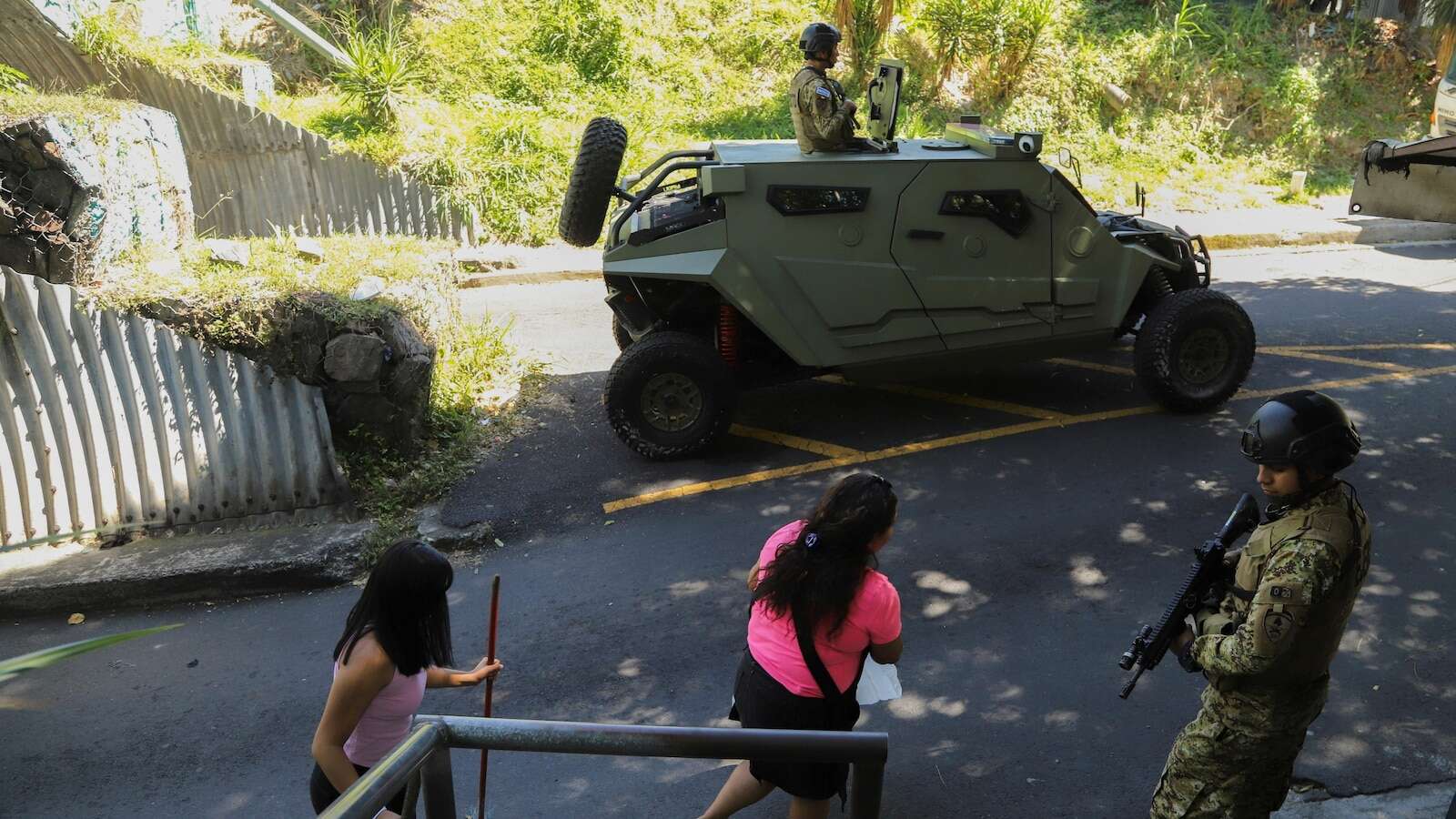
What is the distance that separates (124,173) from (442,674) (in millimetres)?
6667

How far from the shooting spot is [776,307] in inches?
265

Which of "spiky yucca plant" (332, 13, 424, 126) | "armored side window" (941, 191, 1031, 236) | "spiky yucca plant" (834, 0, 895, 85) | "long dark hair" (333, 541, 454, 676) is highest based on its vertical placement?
"spiky yucca plant" (834, 0, 895, 85)

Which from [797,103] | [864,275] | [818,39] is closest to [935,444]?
[864,275]

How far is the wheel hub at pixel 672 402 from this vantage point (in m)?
6.90

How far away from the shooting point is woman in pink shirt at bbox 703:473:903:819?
10.3 feet

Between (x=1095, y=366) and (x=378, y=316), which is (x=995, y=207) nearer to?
(x=1095, y=366)

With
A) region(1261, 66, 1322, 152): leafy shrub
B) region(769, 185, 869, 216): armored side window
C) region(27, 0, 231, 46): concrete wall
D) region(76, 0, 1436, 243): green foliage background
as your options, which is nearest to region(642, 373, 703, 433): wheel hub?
region(769, 185, 869, 216): armored side window

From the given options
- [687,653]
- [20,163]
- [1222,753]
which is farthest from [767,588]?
[20,163]

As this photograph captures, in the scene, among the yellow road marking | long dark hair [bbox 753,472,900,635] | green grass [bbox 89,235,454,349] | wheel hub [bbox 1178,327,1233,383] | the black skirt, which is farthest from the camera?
wheel hub [bbox 1178,327,1233,383]

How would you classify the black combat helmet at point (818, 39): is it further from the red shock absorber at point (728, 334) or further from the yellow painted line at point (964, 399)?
the yellow painted line at point (964, 399)

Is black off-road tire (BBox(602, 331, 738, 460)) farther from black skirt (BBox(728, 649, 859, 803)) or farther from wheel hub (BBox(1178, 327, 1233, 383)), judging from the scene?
black skirt (BBox(728, 649, 859, 803))

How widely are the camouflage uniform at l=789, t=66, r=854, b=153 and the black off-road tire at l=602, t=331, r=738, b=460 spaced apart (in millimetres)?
1477

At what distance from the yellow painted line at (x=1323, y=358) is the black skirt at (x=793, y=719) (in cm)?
696

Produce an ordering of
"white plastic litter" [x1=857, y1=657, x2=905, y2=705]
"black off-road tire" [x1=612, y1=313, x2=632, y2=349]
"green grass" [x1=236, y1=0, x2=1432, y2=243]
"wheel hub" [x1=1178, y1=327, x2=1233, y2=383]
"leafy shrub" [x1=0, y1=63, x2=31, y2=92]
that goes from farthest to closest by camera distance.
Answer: "green grass" [x1=236, y1=0, x2=1432, y2=243] < "leafy shrub" [x1=0, y1=63, x2=31, y2=92] < "black off-road tire" [x1=612, y1=313, x2=632, y2=349] < "wheel hub" [x1=1178, y1=327, x2=1233, y2=383] < "white plastic litter" [x1=857, y1=657, x2=905, y2=705]
